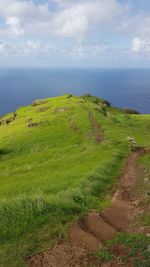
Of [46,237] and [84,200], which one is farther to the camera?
[84,200]

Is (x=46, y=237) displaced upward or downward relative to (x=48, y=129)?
upward

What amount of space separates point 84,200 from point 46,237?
5.74 metres

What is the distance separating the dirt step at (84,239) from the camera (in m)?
13.8

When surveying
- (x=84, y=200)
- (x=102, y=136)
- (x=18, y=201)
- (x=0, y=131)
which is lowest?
(x=0, y=131)

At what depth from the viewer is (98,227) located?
15.7 metres

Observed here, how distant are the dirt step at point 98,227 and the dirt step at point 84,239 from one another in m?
0.47

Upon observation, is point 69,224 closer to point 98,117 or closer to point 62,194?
point 62,194

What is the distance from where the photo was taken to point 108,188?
84.1 ft

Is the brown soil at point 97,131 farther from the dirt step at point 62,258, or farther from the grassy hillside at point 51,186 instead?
the dirt step at point 62,258

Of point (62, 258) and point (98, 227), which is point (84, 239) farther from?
point (62, 258)

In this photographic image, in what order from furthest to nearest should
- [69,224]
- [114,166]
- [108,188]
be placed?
[114,166]
[108,188]
[69,224]

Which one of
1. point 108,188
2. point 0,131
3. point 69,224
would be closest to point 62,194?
point 69,224

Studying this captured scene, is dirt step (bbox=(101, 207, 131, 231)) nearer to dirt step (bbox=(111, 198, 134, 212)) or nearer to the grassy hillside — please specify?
dirt step (bbox=(111, 198, 134, 212))

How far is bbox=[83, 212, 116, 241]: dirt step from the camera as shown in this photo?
14924 millimetres
